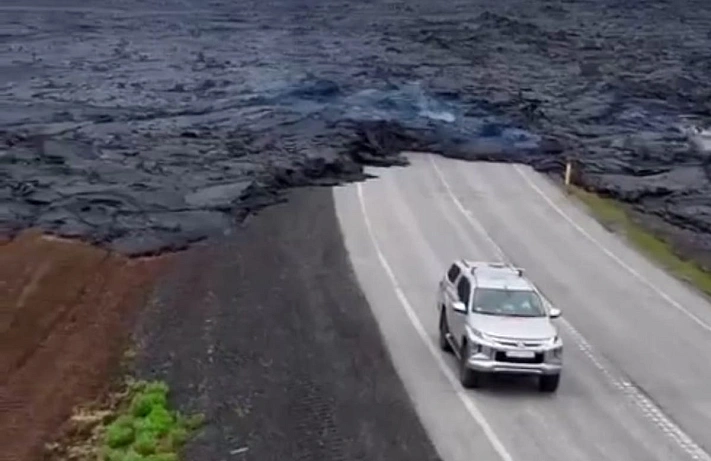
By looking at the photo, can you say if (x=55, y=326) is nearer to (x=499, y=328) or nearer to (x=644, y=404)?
(x=499, y=328)

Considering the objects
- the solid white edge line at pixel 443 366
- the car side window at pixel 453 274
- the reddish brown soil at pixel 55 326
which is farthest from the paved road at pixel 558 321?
the reddish brown soil at pixel 55 326

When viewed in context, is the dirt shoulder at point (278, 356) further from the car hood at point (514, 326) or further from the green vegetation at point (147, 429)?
the car hood at point (514, 326)

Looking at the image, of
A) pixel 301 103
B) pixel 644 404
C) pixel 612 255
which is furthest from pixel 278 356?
pixel 301 103

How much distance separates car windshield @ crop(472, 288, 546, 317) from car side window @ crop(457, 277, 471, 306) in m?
0.21

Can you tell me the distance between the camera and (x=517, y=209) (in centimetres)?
4462

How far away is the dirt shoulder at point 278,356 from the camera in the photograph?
73.2ft

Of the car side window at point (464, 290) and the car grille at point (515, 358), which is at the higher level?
the car side window at point (464, 290)

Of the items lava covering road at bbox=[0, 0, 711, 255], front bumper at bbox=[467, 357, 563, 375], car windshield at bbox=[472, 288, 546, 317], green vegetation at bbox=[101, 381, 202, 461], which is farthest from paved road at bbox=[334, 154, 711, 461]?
green vegetation at bbox=[101, 381, 202, 461]

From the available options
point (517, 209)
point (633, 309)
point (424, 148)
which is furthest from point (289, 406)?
point (424, 148)

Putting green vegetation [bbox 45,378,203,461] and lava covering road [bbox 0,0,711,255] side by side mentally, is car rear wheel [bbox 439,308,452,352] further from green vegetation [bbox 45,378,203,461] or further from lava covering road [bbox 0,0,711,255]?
lava covering road [bbox 0,0,711,255]

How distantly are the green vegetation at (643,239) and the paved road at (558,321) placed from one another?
625mm

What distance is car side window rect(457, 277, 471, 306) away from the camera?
25892mm

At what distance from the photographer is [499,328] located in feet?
80.5

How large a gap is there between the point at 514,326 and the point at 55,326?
10.9 m
